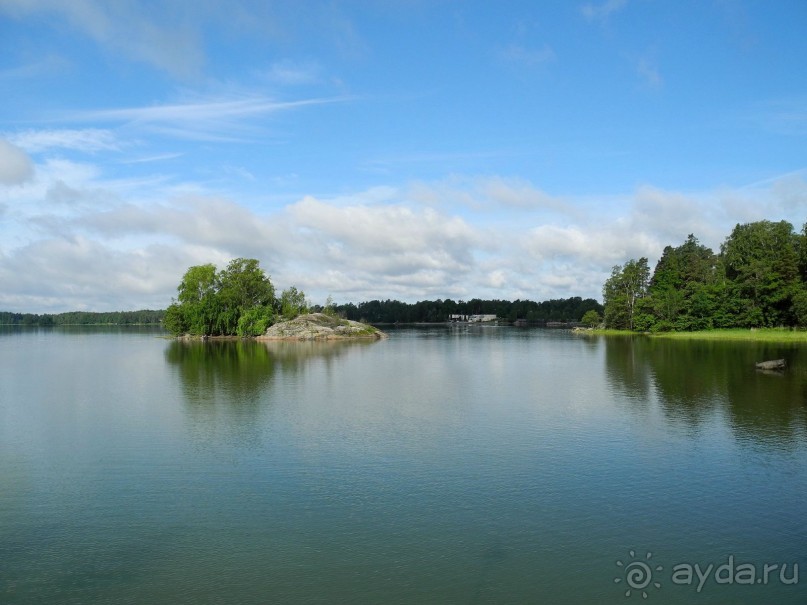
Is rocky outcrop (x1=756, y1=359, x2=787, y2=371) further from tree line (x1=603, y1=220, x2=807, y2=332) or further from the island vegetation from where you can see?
the island vegetation

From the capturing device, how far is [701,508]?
1655 centimetres

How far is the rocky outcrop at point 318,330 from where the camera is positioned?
375ft

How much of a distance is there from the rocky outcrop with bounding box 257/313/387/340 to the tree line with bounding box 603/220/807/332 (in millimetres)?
52910

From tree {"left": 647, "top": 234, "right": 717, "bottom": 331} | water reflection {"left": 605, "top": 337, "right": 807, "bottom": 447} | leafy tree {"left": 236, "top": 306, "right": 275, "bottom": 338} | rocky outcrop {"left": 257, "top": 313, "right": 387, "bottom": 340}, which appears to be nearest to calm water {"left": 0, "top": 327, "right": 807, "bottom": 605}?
water reflection {"left": 605, "top": 337, "right": 807, "bottom": 447}

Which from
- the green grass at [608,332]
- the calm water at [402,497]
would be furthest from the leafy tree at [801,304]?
the calm water at [402,497]

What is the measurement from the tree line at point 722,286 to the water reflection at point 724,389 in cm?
2707

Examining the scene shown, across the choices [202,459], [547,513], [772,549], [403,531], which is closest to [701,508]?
[772,549]

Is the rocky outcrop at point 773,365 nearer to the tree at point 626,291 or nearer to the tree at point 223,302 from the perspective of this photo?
the tree at point 626,291

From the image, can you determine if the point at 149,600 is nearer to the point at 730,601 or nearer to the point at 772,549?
the point at 730,601

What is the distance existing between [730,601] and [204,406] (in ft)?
90.8

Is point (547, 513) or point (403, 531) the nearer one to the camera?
point (403, 531)

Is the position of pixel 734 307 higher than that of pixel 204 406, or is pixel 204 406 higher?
pixel 734 307

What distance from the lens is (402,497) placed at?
56.8ft

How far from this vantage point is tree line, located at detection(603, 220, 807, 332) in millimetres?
87875
